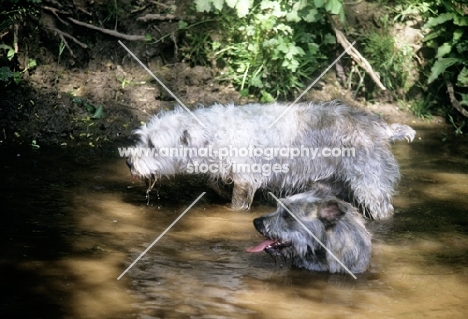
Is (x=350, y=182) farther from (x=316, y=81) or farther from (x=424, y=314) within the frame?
(x=316, y=81)

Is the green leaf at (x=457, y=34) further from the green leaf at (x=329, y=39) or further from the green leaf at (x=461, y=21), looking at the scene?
the green leaf at (x=329, y=39)

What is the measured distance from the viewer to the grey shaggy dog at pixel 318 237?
18.2 feet

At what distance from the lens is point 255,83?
9617 mm

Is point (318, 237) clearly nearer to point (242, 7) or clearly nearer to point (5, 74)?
point (242, 7)

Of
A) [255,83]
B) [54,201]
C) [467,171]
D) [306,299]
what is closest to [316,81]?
[255,83]

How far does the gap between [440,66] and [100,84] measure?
A: 4775 mm


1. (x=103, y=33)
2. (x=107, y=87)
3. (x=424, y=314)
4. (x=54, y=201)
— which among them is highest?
(x=103, y=33)

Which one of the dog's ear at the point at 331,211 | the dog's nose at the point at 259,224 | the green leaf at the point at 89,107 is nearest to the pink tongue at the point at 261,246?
the dog's nose at the point at 259,224

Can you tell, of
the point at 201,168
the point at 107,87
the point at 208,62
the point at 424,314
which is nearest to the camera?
the point at 424,314

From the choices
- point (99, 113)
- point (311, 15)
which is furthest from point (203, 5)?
point (99, 113)

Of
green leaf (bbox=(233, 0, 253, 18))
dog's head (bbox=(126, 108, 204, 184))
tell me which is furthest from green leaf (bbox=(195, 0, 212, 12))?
dog's head (bbox=(126, 108, 204, 184))

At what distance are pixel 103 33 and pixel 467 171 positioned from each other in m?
5.43

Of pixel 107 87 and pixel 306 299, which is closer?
pixel 306 299

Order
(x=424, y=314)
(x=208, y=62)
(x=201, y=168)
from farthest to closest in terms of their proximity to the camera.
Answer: (x=208, y=62) < (x=201, y=168) < (x=424, y=314)
